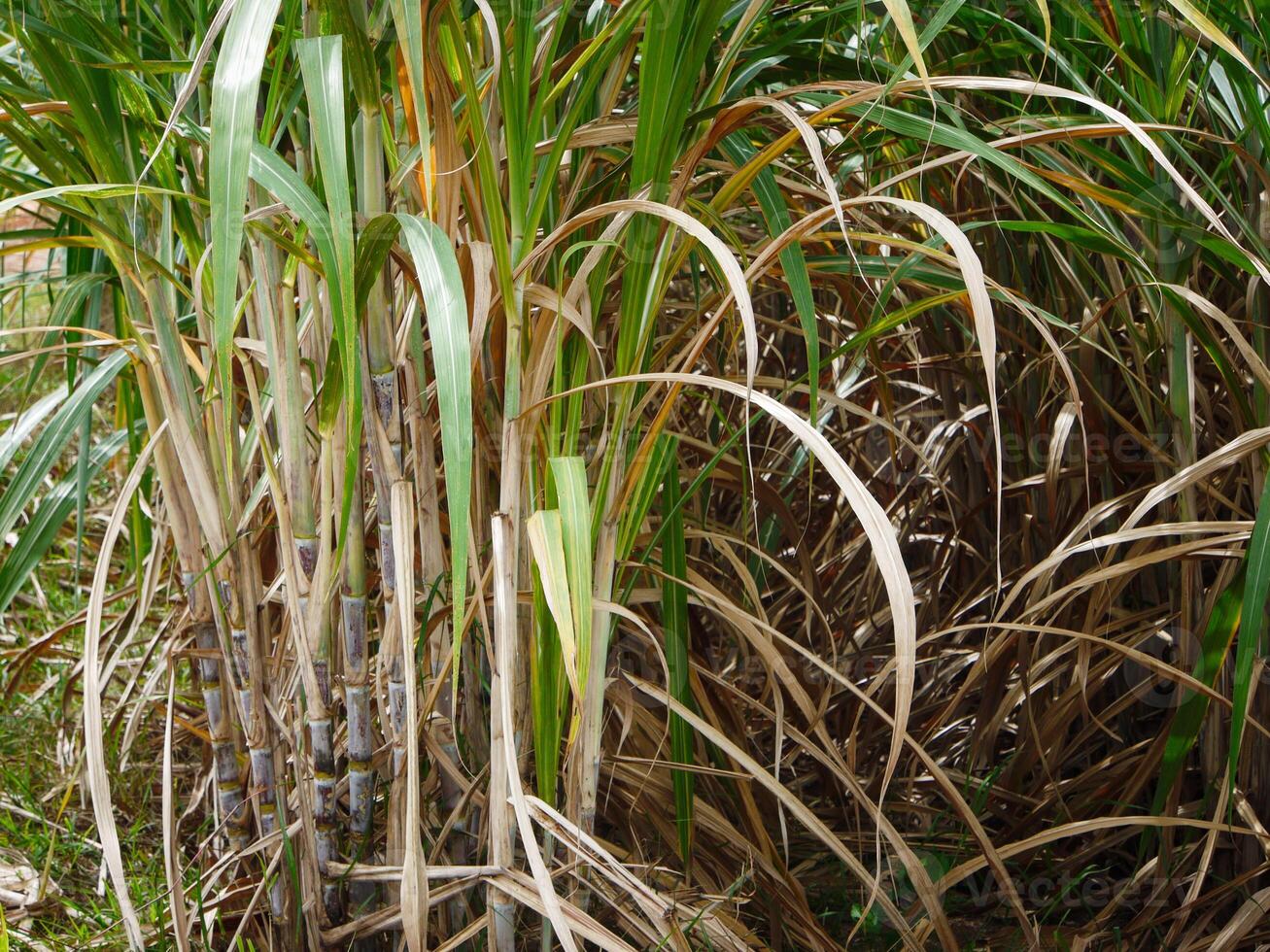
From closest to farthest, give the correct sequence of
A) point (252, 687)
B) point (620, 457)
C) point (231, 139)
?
point (231, 139) → point (620, 457) → point (252, 687)

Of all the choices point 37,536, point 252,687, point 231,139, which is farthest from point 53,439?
point 231,139

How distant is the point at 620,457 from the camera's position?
0.70 meters

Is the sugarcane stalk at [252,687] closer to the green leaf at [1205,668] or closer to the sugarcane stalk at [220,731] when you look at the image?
the sugarcane stalk at [220,731]

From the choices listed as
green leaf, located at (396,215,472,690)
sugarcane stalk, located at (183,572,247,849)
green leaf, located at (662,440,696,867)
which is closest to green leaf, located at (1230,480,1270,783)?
green leaf, located at (662,440,696,867)

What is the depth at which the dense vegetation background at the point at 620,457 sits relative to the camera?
618 mm

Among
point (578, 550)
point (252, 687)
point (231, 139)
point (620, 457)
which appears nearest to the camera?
point (231, 139)

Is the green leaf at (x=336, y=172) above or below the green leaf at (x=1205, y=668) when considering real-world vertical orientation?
above

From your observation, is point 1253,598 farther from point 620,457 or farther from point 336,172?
point 336,172

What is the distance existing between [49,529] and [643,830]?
54 centimetres

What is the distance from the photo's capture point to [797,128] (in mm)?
609

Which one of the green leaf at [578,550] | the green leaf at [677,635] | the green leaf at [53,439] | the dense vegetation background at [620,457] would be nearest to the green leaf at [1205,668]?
the dense vegetation background at [620,457]

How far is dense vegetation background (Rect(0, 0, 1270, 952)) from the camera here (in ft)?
2.03

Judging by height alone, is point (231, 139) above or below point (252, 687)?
above

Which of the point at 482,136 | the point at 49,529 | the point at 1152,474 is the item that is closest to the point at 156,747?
the point at 49,529
